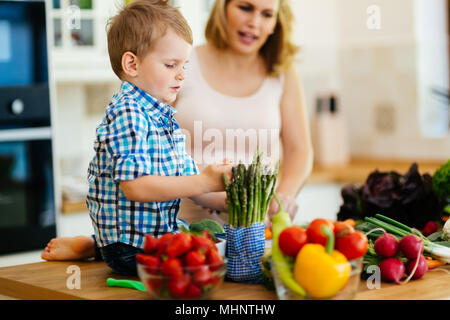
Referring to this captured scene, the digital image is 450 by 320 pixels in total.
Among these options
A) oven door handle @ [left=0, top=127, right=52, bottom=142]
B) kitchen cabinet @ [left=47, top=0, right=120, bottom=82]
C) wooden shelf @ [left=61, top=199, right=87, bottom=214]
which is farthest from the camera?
kitchen cabinet @ [left=47, top=0, right=120, bottom=82]

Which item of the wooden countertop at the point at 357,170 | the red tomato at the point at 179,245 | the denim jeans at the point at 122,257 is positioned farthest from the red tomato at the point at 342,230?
the wooden countertop at the point at 357,170

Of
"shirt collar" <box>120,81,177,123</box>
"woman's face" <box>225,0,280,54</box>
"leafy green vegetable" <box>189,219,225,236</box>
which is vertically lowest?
"leafy green vegetable" <box>189,219,225,236</box>

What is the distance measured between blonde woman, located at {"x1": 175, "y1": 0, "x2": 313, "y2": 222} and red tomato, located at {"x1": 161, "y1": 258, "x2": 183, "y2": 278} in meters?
0.66

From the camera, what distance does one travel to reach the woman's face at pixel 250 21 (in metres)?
1.83

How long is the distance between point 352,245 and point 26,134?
1.95 m

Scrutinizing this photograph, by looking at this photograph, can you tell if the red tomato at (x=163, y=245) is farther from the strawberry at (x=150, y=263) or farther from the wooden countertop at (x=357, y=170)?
the wooden countertop at (x=357, y=170)

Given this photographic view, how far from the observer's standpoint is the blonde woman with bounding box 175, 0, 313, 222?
1.83 meters

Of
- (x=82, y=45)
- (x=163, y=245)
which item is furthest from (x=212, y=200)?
(x=82, y=45)

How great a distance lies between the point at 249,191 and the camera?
1219 millimetres

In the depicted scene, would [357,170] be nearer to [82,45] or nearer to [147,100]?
[82,45]

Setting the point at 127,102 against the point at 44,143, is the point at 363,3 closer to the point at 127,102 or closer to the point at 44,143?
the point at 44,143

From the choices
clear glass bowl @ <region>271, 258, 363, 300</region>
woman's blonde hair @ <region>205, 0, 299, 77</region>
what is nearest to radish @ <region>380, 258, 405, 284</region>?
clear glass bowl @ <region>271, 258, 363, 300</region>

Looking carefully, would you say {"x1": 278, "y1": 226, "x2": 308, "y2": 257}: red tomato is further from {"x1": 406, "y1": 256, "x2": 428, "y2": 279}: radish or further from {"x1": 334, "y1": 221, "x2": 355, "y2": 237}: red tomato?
{"x1": 406, "y1": 256, "x2": 428, "y2": 279}: radish

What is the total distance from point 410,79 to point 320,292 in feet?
9.59
